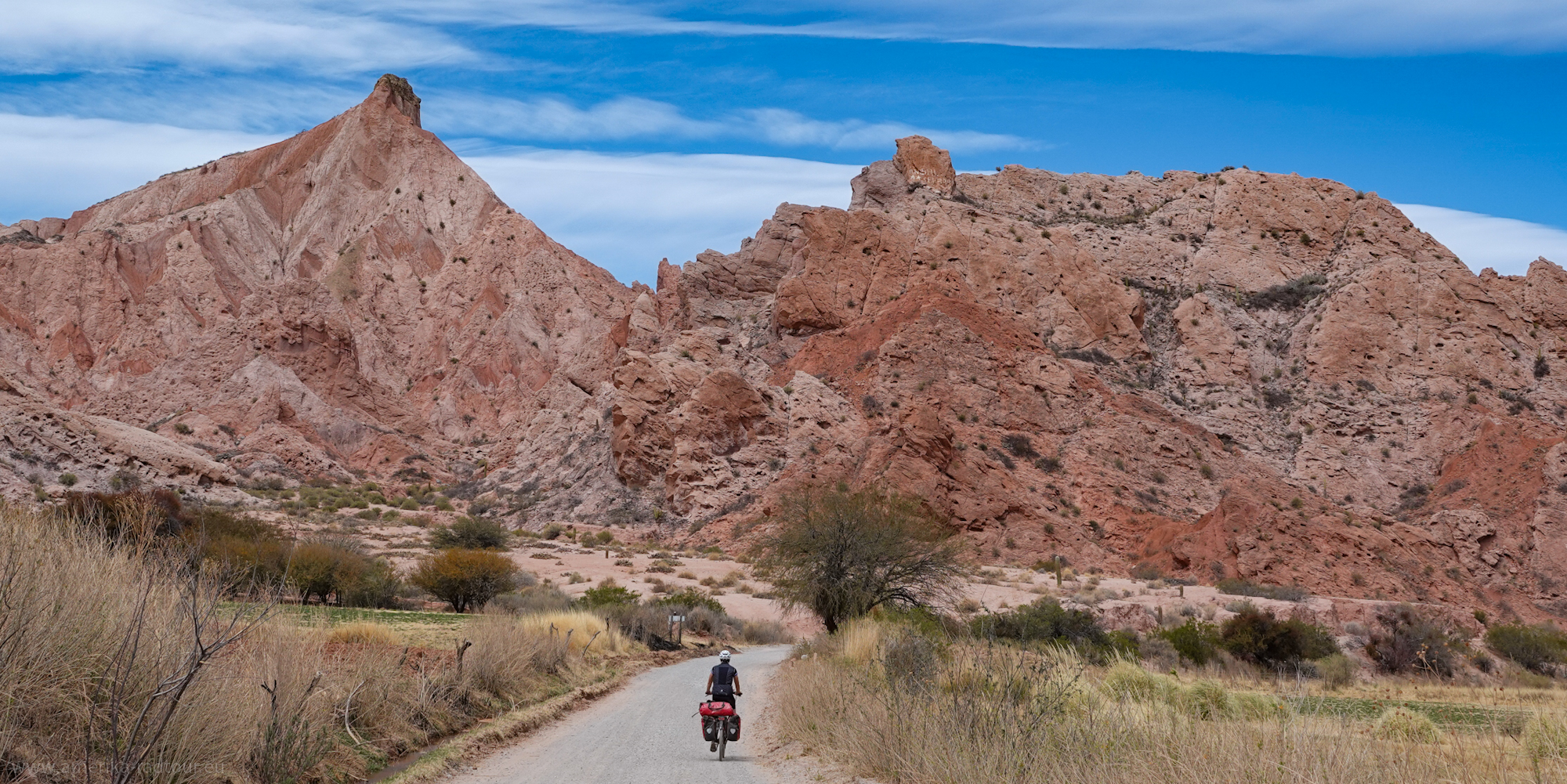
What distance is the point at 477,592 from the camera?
29125mm

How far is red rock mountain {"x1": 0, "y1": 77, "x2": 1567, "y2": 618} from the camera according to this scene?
43.1 metres

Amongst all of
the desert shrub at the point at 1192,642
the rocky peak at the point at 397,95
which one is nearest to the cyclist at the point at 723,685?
the desert shrub at the point at 1192,642

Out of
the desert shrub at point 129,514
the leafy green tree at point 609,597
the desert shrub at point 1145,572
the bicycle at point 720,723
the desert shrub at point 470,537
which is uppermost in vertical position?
the desert shrub at point 129,514

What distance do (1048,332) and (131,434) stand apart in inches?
1825

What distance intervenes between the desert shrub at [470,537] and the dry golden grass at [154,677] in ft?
98.5

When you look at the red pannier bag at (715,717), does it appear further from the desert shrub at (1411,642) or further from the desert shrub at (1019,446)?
the desert shrub at (1019,446)

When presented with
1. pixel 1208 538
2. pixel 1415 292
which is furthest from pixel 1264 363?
pixel 1208 538

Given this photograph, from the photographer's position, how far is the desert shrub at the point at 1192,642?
24.6 metres

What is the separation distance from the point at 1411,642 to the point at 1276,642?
402cm

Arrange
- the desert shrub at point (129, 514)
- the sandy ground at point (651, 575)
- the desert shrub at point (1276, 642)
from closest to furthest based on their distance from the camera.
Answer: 1. the desert shrub at point (129, 514)
2. the desert shrub at point (1276, 642)
3. the sandy ground at point (651, 575)

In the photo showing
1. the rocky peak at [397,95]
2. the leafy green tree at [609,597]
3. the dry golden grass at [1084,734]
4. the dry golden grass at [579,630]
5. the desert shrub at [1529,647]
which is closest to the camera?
the dry golden grass at [1084,734]

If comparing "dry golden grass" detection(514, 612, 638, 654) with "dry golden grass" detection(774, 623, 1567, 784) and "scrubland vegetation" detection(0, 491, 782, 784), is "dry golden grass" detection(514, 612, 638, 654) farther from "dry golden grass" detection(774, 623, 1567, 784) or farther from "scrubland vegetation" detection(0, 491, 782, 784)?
"dry golden grass" detection(774, 623, 1567, 784)

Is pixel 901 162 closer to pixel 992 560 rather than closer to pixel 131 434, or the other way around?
pixel 992 560

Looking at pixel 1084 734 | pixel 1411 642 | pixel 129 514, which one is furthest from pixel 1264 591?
pixel 129 514
